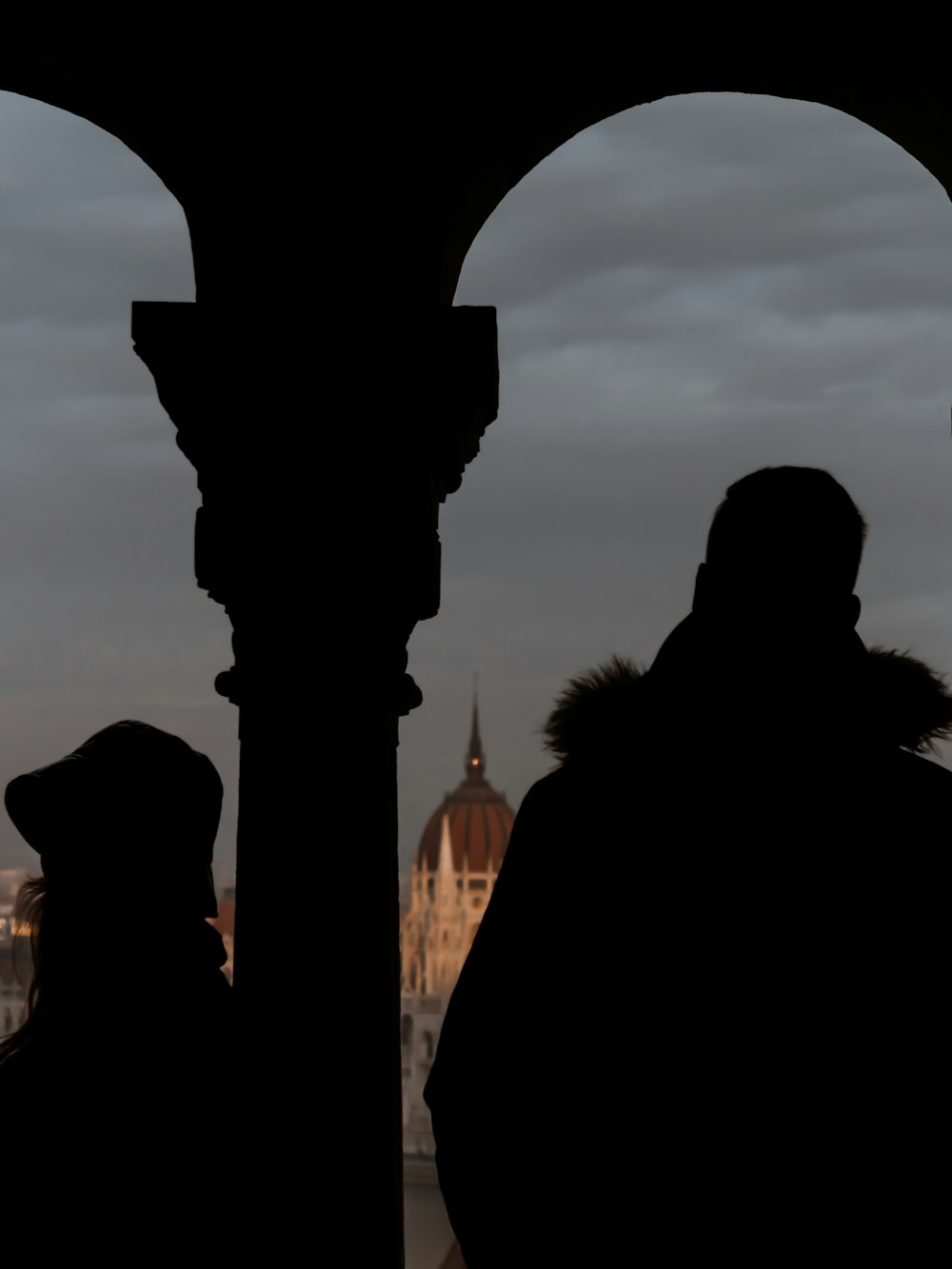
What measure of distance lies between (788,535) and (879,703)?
0.22 m

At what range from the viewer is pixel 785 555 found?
5.10 feet

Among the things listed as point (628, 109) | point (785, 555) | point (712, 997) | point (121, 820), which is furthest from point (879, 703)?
point (628, 109)

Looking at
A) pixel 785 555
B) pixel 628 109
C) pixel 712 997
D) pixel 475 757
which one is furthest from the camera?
pixel 475 757

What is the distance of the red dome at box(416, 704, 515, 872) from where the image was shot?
31.8m

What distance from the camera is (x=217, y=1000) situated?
80.8 inches

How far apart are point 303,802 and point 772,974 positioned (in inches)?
50.7

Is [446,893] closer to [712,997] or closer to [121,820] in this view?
[121,820]

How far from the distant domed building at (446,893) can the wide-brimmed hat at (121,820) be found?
82.8 feet

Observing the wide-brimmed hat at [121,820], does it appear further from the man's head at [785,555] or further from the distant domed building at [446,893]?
the distant domed building at [446,893]

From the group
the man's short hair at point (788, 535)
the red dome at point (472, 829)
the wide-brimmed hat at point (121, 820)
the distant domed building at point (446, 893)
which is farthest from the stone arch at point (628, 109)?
the red dome at point (472, 829)

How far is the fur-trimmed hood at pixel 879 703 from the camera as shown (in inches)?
62.1

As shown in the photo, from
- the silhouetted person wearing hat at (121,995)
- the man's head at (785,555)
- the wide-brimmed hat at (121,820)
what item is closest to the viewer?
the man's head at (785,555)

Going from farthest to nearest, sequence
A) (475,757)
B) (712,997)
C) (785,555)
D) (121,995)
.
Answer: (475,757)
(121,995)
(785,555)
(712,997)

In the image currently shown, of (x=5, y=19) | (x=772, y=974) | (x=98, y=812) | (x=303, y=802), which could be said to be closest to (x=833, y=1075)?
(x=772, y=974)
